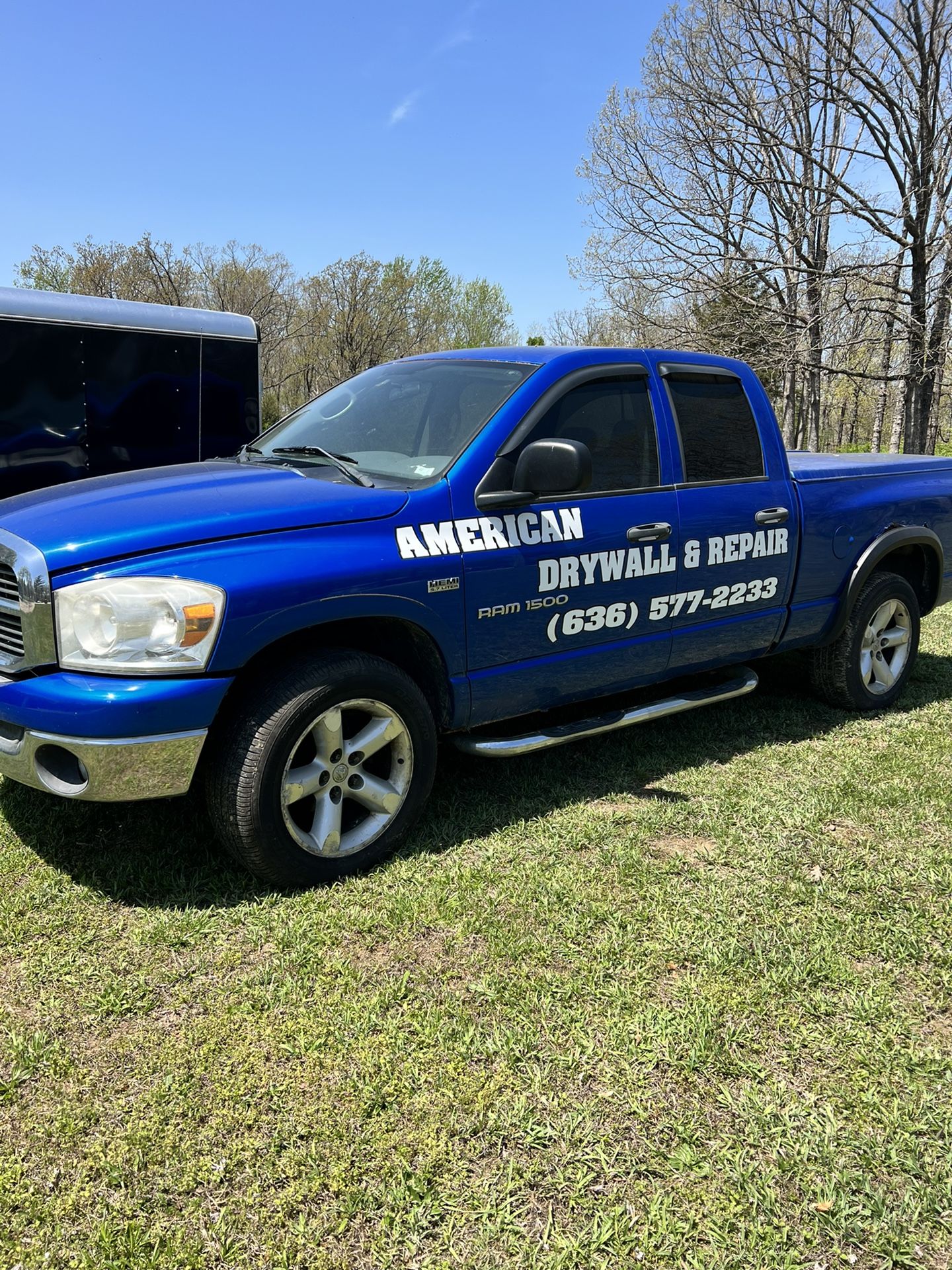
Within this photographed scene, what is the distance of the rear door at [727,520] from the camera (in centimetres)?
425

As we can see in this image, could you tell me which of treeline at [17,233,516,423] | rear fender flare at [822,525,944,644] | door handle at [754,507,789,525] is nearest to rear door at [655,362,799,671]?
door handle at [754,507,789,525]

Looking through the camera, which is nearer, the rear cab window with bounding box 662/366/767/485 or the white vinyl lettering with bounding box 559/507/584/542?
the white vinyl lettering with bounding box 559/507/584/542

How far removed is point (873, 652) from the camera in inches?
211

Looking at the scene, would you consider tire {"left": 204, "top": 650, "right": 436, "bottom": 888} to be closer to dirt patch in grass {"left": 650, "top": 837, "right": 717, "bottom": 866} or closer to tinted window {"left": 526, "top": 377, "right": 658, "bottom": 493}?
dirt patch in grass {"left": 650, "top": 837, "right": 717, "bottom": 866}

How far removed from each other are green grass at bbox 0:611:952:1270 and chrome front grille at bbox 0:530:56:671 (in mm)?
833

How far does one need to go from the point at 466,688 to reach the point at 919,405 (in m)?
16.1

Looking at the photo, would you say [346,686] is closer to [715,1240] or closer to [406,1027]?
[406,1027]

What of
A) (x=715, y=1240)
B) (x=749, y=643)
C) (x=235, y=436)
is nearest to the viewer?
(x=715, y=1240)

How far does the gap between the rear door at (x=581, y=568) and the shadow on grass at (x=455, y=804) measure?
46cm

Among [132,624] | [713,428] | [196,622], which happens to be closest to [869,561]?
[713,428]

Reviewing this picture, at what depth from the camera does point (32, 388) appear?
801 cm

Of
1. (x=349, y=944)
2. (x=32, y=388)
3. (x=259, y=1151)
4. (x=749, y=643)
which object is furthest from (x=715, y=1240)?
(x=32, y=388)

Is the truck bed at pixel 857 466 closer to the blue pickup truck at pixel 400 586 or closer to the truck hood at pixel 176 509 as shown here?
the blue pickup truck at pixel 400 586

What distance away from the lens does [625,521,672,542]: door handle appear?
3932 millimetres
